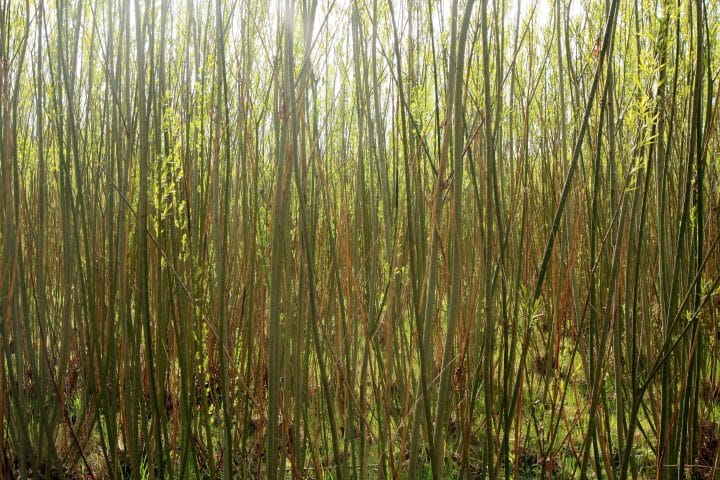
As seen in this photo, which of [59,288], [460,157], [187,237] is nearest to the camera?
[460,157]

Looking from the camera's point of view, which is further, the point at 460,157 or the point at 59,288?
the point at 59,288

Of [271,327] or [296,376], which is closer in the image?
[271,327]

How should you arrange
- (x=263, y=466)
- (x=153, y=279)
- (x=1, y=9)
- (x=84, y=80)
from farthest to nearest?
1. (x=263, y=466)
2. (x=84, y=80)
3. (x=153, y=279)
4. (x=1, y=9)

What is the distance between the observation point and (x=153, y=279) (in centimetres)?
114

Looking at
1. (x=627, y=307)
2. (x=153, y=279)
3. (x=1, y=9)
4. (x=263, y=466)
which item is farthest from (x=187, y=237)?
(x=263, y=466)

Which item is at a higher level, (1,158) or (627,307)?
(1,158)

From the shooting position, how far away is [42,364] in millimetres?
1203

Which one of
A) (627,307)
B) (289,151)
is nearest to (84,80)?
(289,151)

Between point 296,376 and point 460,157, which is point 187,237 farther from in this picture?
point 460,157

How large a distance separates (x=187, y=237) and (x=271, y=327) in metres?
0.39

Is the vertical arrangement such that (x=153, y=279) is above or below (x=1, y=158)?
below

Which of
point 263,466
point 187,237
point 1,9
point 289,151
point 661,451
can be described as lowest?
point 263,466

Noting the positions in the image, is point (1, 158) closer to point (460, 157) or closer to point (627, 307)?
point (460, 157)

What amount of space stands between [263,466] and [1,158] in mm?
1049
